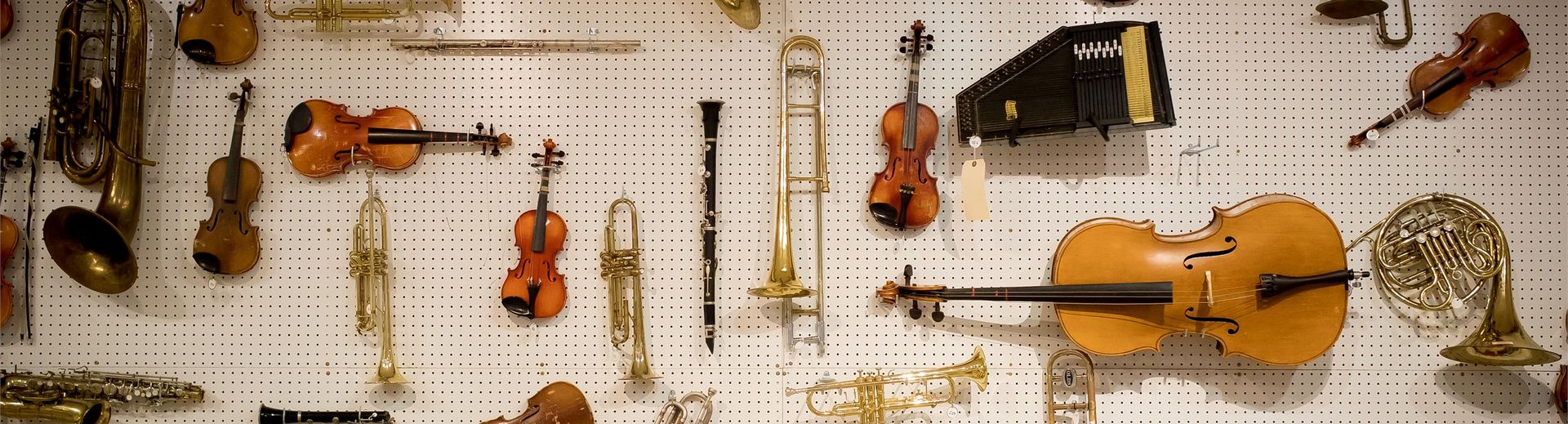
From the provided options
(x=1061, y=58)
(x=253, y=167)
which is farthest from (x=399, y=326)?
(x=1061, y=58)

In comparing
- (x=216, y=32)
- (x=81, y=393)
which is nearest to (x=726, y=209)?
(x=216, y=32)

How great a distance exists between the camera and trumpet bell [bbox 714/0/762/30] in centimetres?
336

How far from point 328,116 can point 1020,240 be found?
2627mm

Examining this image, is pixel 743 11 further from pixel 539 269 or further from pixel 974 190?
pixel 539 269

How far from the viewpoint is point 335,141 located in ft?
11.1

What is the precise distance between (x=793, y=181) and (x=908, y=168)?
43cm

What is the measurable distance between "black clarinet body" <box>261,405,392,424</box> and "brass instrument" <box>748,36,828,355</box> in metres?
1.48

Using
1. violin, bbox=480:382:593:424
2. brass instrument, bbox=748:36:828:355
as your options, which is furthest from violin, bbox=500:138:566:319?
brass instrument, bbox=748:36:828:355

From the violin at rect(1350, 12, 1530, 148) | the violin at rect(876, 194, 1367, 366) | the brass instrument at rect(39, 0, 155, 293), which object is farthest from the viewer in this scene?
the violin at rect(1350, 12, 1530, 148)

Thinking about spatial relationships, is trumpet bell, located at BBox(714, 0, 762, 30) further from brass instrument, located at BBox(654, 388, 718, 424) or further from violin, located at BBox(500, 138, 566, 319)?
brass instrument, located at BBox(654, 388, 718, 424)

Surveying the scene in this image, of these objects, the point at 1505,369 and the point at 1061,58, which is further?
the point at 1505,369

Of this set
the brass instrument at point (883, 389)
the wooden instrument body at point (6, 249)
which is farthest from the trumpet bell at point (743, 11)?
the wooden instrument body at point (6, 249)

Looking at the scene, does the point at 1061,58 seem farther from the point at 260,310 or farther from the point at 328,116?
the point at 260,310

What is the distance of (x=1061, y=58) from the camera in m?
3.30
